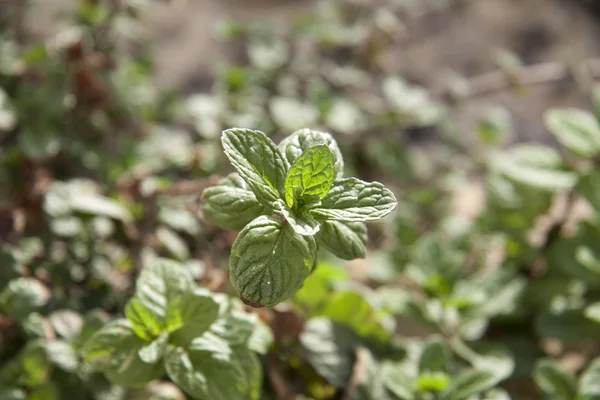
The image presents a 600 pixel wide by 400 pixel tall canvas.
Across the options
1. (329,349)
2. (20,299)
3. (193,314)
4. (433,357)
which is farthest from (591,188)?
(20,299)

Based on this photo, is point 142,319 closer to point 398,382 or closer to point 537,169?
point 398,382

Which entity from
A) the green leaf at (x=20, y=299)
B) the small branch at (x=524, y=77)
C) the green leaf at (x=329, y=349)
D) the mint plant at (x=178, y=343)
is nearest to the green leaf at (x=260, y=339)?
the mint plant at (x=178, y=343)

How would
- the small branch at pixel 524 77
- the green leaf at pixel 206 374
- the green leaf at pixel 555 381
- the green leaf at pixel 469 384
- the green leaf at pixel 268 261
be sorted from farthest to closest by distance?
the small branch at pixel 524 77 → the green leaf at pixel 555 381 → the green leaf at pixel 469 384 → the green leaf at pixel 206 374 → the green leaf at pixel 268 261

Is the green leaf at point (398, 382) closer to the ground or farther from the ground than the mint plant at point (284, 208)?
closer to the ground

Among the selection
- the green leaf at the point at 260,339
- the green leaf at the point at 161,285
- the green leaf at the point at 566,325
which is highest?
the green leaf at the point at 161,285

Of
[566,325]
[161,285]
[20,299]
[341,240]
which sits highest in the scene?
[341,240]

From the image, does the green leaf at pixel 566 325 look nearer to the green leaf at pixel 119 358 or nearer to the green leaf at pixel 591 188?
the green leaf at pixel 591 188

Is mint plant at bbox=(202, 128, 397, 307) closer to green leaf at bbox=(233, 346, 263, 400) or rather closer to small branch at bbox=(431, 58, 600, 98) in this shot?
green leaf at bbox=(233, 346, 263, 400)
